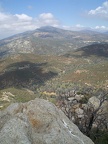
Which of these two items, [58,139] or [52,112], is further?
[52,112]

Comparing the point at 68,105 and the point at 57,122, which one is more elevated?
the point at 57,122

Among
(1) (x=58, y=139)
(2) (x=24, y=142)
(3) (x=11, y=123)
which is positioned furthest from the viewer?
(1) (x=58, y=139)

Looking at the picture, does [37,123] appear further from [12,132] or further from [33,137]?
[12,132]

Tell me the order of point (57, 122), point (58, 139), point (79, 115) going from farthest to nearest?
point (79, 115)
point (57, 122)
point (58, 139)

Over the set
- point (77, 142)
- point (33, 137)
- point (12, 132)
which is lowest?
point (77, 142)

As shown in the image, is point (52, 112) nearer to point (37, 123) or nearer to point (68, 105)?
point (37, 123)

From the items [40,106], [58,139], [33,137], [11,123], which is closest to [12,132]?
[11,123]

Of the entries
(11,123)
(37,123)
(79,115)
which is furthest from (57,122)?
(79,115)
